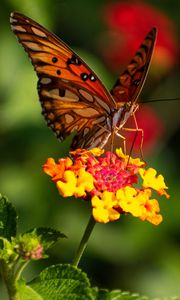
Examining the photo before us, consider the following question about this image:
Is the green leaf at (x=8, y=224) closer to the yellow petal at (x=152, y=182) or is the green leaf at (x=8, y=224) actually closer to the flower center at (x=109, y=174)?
the flower center at (x=109, y=174)

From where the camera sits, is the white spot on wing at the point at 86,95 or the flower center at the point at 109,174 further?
the white spot on wing at the point at 86,95

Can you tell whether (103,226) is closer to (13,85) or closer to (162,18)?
(13,85)

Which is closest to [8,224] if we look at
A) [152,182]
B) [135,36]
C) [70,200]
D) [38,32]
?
[152,182]

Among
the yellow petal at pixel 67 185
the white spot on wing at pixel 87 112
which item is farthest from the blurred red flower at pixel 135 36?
the yellow petal at pixel 67 185

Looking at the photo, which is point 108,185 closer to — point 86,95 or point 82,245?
point 82,245

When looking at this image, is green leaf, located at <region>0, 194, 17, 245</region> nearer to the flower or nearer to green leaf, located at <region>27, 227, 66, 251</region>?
green leaf, located at <region>27, 227, 66, 251</region>

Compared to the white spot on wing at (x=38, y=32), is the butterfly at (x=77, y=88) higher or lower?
lower

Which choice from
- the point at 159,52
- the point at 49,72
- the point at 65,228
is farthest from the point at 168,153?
the point at 49,72

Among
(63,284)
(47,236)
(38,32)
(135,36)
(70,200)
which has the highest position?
(135,36)
